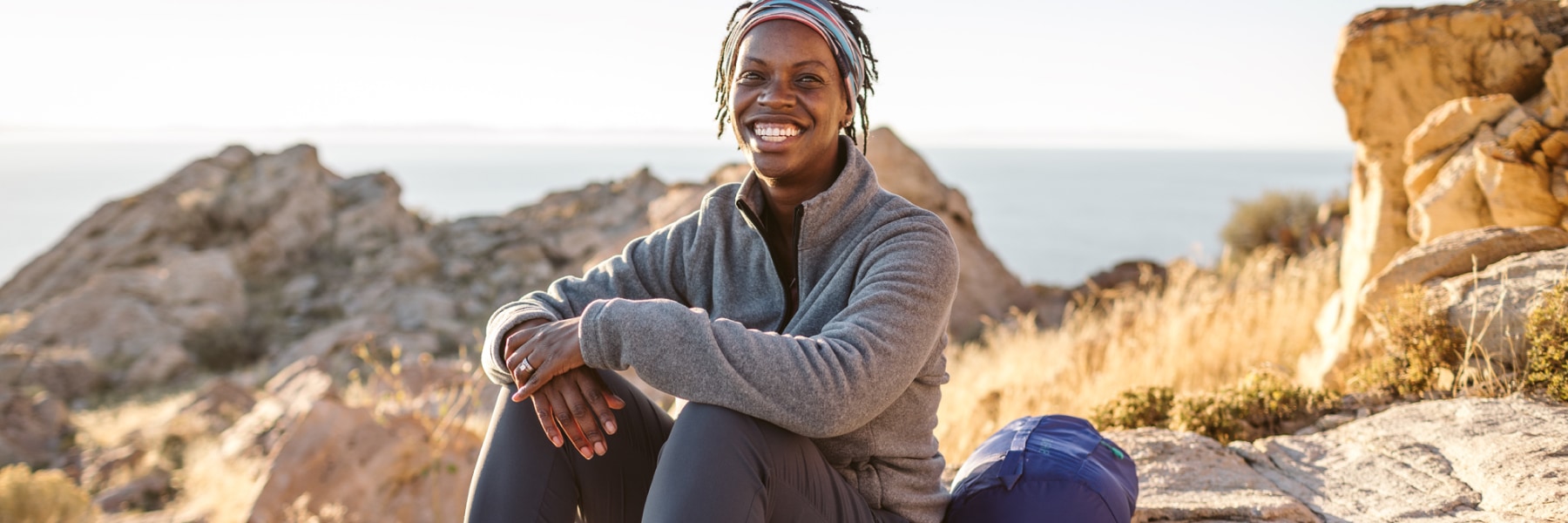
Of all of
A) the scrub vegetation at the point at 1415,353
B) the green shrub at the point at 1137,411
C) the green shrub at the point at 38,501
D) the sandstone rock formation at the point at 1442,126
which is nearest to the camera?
the scrub vegetation at the point at 1415,353

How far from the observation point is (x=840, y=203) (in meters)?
2.15

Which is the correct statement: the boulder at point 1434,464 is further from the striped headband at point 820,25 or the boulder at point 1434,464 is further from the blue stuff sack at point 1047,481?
the striped headband at point 820,25

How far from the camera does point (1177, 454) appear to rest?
9.66 ft

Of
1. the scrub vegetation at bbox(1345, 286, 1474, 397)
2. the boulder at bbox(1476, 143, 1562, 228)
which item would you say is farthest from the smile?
the boulder at bbox(1476, 143, 1562, 228)

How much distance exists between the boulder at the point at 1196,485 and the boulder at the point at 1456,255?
43.6 inches

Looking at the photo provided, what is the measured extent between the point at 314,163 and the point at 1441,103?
21337mm

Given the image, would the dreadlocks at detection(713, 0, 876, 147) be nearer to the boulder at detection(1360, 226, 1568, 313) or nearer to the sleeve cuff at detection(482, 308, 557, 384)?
the sleeve cuff at detection(482, 308, 557, 384)

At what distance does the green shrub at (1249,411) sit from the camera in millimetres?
3426

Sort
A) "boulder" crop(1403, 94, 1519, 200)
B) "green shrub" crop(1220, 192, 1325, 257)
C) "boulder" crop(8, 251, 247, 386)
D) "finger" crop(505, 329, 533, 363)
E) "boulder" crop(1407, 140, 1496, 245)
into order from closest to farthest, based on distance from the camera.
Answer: "finger" crop(505, 329, 533, 363) → "boulder" crop(1407, 140, 1496, 245) → "boulder" crop(1403, 94, 1519, 200) → "green shrub" crop(1220, 192, 1325, 257) → "boulder" crop(8, 251, 247, 386)

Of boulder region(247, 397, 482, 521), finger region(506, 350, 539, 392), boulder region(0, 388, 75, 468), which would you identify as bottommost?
boulder region(0, 388, 75, 468)

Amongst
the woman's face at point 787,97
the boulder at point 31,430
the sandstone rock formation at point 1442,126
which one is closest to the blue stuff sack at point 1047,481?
the woman's face at point 787,97

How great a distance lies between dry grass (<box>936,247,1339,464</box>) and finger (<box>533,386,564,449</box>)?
7.64 ft

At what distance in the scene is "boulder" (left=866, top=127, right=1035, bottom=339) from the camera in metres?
8.90

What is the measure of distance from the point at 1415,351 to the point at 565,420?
288cm
